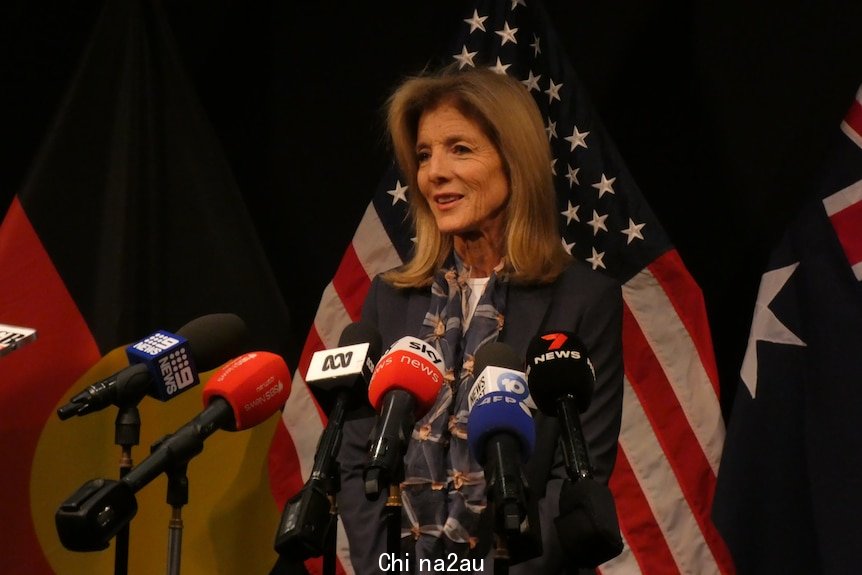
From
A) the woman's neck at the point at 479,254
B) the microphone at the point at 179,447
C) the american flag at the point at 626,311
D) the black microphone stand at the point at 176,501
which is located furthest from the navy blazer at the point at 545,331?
the american flag at the point at 626,311

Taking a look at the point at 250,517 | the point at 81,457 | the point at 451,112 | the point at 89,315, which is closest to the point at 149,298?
the point at 89,315

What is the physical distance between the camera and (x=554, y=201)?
7.52ft

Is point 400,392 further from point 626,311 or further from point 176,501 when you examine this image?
point 626,311

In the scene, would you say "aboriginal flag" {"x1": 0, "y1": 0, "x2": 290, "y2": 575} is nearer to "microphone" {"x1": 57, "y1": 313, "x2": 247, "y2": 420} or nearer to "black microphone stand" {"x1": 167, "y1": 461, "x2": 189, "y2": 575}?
"microphone" {"x1": 57, "y1": 313, "x2": 247, "y2": 420}

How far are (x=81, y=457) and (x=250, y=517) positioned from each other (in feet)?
1.54

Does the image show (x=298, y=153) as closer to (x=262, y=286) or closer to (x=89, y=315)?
(x=262, y=286)

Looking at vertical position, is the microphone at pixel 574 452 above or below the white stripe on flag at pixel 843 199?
below

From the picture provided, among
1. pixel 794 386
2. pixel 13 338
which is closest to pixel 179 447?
pixel 13 338

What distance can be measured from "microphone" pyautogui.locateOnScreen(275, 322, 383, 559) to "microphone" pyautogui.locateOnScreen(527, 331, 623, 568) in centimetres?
23

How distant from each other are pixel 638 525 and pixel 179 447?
150cm

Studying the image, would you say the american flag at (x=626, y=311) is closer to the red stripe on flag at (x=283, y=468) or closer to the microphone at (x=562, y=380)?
the red stripe on flag at (x=283, y=468)

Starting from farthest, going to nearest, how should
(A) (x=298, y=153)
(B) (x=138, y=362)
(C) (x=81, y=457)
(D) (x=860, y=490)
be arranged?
(A) (x=298, y=153)
(C) (x=81, y=457)
(D) (x=860, y=490)
(B) (x=138, y=362)

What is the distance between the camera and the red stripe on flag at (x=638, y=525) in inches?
104

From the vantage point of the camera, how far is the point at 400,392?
4.39 ft
